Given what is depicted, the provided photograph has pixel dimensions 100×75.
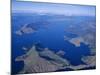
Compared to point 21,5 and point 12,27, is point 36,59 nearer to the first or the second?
point 12,27

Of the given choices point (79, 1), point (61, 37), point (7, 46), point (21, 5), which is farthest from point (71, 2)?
point (7, 46)

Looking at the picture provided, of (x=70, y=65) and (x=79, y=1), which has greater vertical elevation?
(x=79, y=1)

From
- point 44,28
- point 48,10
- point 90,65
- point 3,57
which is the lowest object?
point 90,65

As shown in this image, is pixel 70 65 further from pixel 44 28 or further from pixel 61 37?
pixel 44 28

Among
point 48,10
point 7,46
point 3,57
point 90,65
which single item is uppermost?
point 48,10

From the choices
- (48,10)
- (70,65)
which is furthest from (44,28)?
(70,65)

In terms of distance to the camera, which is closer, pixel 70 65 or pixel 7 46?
Answer: pixel 7 46
